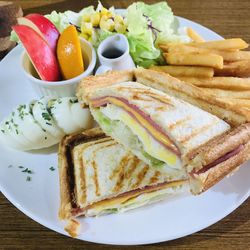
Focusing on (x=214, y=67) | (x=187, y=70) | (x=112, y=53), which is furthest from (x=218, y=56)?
(x=112, y=53)

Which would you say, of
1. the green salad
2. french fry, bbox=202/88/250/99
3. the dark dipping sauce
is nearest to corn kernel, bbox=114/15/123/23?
the green salad

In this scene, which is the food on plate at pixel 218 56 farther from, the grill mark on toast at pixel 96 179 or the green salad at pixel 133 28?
the grill mark on toast at pixel 96 179

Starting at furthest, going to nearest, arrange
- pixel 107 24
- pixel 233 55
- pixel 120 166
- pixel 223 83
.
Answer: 1. pixel 107 24
2. pixel 233 55
3. pixel 223 83
4. pixel 120 166

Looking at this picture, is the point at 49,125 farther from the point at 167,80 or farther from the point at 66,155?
the point at 167,80

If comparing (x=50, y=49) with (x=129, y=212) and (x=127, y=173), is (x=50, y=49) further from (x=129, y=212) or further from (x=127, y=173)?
(x=129, y=212)

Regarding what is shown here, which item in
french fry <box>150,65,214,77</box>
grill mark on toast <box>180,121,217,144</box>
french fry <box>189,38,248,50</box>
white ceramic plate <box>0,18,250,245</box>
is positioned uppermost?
french fry <box>189,38,248,50</box>

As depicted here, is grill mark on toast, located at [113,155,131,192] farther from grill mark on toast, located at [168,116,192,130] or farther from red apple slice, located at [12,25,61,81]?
red apple slice, located at [12,25,61,81]
